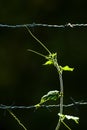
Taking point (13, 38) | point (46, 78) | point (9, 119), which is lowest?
point (9, 119)

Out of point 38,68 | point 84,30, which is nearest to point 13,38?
point 38,68

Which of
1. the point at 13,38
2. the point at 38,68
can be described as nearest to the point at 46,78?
the point at 38,68
